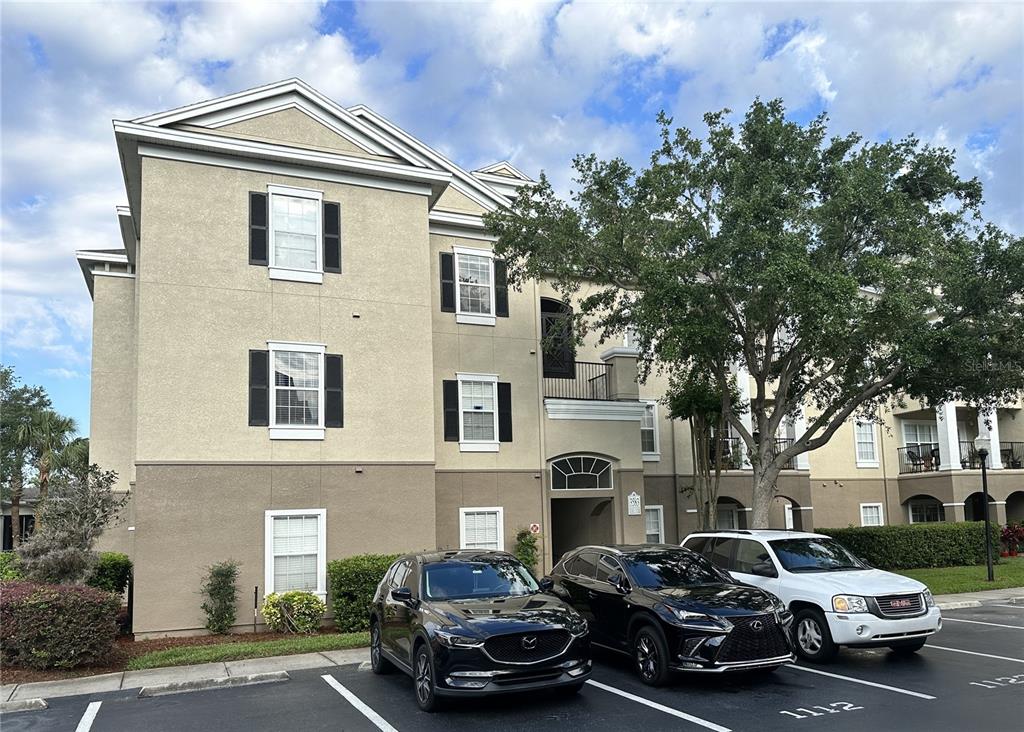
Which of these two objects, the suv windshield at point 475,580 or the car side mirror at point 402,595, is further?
the suv windshield at point 475,580

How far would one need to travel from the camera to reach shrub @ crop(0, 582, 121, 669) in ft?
39.8

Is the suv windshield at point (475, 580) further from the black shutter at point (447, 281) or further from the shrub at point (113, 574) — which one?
the shrub at point (113, 574)

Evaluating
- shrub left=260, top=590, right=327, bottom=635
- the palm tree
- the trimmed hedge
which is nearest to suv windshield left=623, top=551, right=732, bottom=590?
shrub left=260, top=590, right=327, bottom=635

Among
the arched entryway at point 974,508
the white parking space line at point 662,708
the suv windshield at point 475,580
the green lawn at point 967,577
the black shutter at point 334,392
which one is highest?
the black shutter at point 334,392

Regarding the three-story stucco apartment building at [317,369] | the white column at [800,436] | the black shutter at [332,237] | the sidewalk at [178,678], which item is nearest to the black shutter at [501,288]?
the three-story stucco apartment building at [317,369]

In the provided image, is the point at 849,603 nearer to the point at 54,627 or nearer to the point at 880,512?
the point at 54,627

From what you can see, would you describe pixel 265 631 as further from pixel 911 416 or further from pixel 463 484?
pixel 911 416

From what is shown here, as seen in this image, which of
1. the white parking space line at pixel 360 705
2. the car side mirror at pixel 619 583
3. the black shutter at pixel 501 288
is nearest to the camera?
the white parking space line at pixel 360 705

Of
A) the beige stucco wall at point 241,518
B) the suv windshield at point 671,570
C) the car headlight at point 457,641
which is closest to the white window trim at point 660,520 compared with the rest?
the beige stucco wall at point 241,518

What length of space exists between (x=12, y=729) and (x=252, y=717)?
2.70 m

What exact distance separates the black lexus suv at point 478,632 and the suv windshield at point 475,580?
0.01 m

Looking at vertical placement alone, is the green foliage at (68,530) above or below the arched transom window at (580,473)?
below

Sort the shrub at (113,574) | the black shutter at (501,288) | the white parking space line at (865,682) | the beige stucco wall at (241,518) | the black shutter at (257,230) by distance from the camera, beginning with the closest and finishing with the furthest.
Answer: the white parking space line at (865,682), the beige stucco wall at (241,518), the black shutter at (257,230), the shrub at (113,574), the black shutter at (501,288)

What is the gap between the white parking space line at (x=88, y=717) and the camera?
9250 mm
